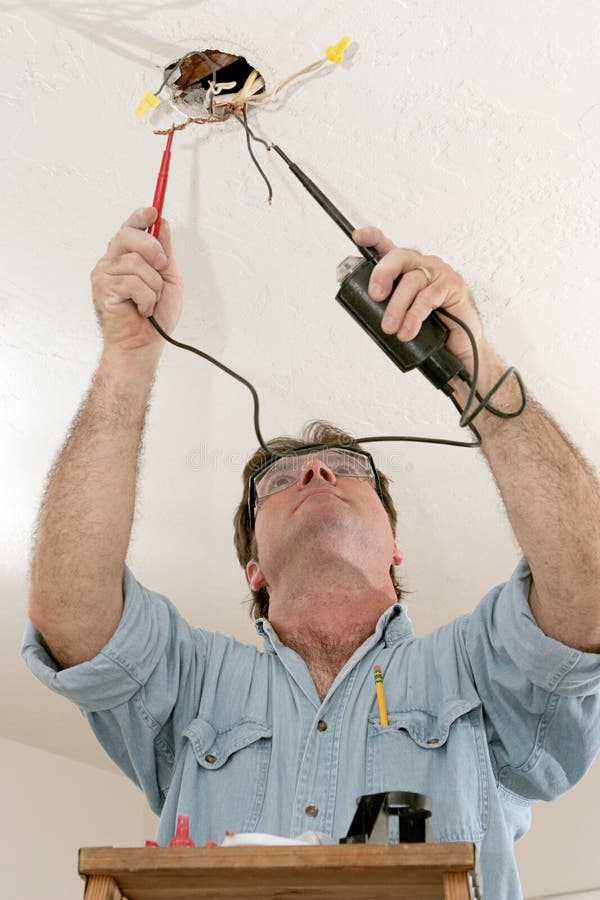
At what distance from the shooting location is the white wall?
11.6 feet

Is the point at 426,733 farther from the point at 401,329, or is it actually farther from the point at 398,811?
the point at 401,329

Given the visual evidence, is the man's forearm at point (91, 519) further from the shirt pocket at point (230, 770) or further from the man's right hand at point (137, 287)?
the shirt pocket at point (230, 770)

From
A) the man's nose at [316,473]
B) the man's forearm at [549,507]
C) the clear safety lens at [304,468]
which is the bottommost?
the man's forearm at [549,507]

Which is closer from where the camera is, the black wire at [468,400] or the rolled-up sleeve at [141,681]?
the black wire at [468,400]

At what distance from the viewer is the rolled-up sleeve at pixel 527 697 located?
53.5 inches

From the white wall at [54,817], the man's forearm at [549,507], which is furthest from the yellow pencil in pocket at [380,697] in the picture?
the white wall at [54,817]

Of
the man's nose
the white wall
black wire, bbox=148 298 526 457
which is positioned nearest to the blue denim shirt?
black wire, bbox=148 298 526 457

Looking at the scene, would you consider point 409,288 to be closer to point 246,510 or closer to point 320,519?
point 320,519

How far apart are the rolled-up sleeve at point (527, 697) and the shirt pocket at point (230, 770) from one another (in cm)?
32

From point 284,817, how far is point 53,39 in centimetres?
116

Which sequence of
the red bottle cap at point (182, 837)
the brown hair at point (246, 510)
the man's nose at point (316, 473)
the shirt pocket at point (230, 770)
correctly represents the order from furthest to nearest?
the brown hair at point (246, 510) → the man's nose at point (316, 473) → the shirt pocket at point (230, 770) → the red bottle cap at point (182, 837)

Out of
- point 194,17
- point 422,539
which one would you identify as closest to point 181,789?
point 194,17

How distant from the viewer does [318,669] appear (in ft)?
5.38

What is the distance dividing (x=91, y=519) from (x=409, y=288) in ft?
1.75
